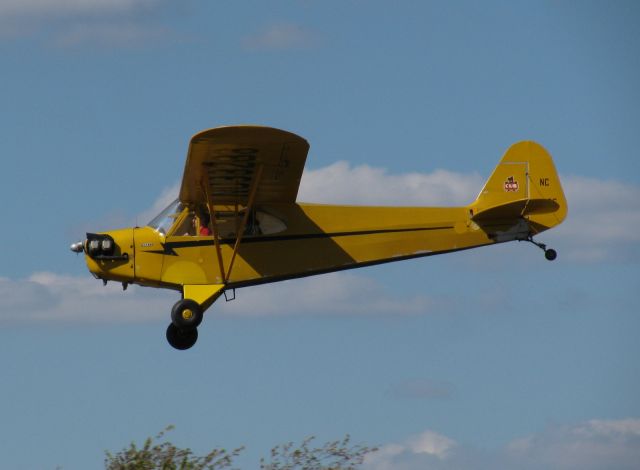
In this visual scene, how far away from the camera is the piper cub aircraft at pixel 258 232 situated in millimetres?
18453

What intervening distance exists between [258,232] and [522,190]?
15.4ft

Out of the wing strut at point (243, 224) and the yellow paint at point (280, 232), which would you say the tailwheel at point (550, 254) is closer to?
the yellow paint at point (280, 232)

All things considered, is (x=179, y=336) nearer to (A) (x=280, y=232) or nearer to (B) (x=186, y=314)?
(B) (x=186, y=314)

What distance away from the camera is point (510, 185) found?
849 inches

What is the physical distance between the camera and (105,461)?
15.8 meters

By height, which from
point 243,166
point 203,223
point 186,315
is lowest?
point 186,315

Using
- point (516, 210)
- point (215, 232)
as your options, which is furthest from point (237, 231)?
point (516, 210)

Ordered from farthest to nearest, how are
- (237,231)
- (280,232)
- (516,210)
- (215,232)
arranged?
(516,210) → (280,232) → (237,231) → (215,232)

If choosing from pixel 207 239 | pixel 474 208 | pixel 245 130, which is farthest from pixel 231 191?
pixel 474 208

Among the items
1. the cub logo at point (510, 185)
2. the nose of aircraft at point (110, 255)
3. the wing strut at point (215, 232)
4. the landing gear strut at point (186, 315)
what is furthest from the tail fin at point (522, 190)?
the nose of aircraft at point (110, 255)

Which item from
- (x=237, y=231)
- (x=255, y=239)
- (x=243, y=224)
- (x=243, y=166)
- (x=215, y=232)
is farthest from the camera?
(x=255, y=239)

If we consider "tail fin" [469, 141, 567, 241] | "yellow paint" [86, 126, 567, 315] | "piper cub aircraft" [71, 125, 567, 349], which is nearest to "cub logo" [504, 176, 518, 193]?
"tail fin" [469, 141, 567, 241]

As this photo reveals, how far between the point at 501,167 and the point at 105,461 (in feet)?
29.1

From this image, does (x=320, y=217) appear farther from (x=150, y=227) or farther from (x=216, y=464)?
(x=216, y=464)
